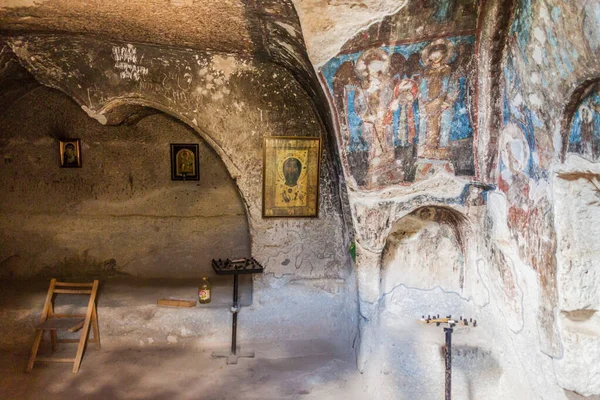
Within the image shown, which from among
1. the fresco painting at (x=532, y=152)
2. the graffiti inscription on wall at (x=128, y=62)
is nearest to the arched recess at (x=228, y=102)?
the graffiti inscription on wall at (x=128, y=62)

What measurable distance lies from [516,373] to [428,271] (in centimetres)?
112

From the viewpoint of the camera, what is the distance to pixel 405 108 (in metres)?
3.84

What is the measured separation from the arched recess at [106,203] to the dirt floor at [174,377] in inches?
51.9

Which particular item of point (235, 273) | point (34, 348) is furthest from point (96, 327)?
point (235, 273)

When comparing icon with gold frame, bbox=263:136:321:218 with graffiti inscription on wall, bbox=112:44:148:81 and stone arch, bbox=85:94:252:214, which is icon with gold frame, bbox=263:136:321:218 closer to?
stone arch, bbox=85:94:252:214

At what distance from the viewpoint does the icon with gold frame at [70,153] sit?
585 cm

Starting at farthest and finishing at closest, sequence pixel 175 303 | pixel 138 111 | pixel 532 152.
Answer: pixel 138 111, pixel 175 303, pixel 532 152

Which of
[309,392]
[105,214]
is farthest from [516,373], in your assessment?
[105,214]

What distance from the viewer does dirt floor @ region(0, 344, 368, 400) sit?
4227 mm

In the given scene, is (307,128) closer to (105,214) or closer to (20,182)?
(105,214)

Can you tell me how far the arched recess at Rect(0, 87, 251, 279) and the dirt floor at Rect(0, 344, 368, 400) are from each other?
132 centimetres

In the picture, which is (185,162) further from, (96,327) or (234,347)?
(234,347)

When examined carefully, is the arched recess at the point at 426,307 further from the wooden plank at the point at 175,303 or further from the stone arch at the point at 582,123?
the wooden plank at the point at 175,303

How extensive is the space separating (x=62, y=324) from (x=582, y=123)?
14.4 feet
